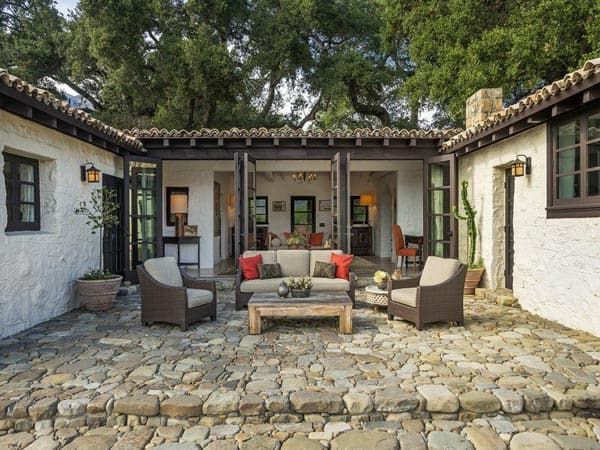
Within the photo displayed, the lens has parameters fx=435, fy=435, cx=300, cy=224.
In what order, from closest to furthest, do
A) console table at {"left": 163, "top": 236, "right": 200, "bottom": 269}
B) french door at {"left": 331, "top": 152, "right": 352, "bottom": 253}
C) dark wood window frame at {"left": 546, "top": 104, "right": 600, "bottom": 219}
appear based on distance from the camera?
dark wood window frame at {"left": 546, "top": 104, "right": 600, "bottom": 219}
french door at {"left": 331, "top": 152, "right": 352, "bottom": 253}
console table at {"left": 163, "top": 236, "right": 200, "bottom": 269}

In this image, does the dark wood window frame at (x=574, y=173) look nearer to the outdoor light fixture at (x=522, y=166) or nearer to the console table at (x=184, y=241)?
the outdoor light fixture at (x=522, y=166)

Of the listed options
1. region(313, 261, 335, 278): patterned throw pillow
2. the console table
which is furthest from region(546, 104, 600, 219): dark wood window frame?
the console table

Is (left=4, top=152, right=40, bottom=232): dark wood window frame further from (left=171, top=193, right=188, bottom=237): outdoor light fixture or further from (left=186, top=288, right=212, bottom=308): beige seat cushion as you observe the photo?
(left=171, top=193, right=188, bottom=237): outdoor light fixture

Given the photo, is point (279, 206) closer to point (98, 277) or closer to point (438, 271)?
point (98, 277)

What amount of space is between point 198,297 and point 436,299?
9.47 ft

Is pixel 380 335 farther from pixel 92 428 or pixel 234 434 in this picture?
pixel 92 428

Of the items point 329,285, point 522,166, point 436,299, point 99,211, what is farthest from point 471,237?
point 99,211

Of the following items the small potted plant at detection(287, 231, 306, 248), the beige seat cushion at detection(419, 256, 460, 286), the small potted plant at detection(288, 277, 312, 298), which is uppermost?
the small potted plant at detection(287, 231, 306, 248)

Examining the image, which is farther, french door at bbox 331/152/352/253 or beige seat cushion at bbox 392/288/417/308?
french door at bbox 331/152/352/253

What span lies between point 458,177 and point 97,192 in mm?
6748

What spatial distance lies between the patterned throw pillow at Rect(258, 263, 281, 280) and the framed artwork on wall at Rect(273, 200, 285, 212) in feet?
27.6

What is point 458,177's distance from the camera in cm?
876

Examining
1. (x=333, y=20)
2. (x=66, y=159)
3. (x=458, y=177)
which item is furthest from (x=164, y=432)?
(x=333, y=20)

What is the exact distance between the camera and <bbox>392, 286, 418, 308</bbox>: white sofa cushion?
17.2ft
